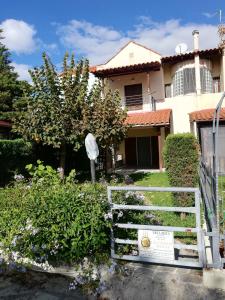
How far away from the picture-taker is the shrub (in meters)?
7.03

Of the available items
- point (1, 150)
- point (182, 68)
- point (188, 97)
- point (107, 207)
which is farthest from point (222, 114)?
point (107, 207)

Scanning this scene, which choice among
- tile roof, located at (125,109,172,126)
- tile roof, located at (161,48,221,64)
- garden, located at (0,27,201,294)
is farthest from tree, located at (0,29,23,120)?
tile roof, located at (161,48,221,64)

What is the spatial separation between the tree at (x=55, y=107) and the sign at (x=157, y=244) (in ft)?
28.0

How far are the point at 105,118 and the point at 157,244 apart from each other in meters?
9.02

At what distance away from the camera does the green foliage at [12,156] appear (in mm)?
12553

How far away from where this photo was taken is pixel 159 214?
711cm

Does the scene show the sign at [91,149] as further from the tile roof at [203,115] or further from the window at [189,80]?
the window at [189,80]

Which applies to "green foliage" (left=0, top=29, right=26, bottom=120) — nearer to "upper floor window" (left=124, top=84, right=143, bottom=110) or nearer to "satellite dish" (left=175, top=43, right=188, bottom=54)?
"upper floor window" (left=124, top=84, right=143, bottom=110)

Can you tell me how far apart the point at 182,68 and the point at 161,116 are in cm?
359

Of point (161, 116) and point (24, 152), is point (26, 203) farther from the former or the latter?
point (161, 116)

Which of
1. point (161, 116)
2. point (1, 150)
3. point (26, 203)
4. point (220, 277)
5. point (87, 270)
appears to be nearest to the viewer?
point (220, 277)

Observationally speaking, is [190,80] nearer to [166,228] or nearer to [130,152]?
[130,152]

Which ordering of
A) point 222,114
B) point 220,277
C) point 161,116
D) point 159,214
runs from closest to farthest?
point 220,277
point 159,214
point 222,114
point 161,116

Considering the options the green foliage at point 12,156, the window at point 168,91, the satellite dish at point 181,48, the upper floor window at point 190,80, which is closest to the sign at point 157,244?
the green foliage at point 12,156
